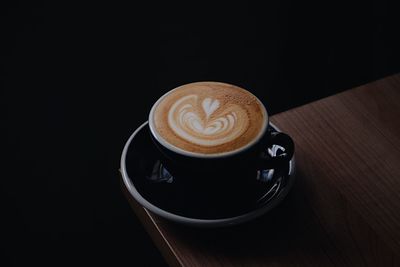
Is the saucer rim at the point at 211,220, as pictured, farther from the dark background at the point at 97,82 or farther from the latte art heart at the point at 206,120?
the dark background at the point at 97,82

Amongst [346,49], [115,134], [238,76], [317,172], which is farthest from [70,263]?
[346,49]

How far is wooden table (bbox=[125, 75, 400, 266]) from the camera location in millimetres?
563

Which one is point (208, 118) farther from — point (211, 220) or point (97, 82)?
point (97, 82)

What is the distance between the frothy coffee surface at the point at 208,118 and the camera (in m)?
0.57

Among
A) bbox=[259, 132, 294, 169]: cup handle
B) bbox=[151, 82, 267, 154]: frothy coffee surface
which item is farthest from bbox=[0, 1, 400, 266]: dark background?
bbox=[259, 132, 294, 169]: cup handle

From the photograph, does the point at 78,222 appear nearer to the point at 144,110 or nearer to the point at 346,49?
the point at 144,110

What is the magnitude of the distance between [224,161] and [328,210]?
0.49ft

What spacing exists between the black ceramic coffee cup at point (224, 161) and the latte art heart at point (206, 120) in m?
0.02

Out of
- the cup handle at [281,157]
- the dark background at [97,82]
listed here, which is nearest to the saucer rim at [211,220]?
the cup handle at [281,157]

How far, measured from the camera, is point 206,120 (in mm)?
604

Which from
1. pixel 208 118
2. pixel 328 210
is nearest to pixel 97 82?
pixel 208 118

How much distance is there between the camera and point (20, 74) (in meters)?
0.90

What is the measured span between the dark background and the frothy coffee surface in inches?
14.7

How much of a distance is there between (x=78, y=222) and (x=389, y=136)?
2.30 ft
